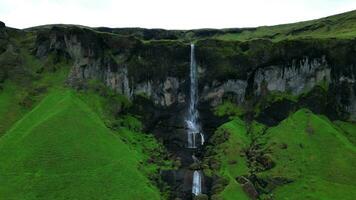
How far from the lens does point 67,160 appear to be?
10231cm

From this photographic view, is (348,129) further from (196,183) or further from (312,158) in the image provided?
(196,183)

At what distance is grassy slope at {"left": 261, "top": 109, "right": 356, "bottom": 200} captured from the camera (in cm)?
10400

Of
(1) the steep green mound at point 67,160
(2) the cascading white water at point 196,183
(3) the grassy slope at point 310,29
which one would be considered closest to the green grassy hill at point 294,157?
(2) the cascading white water at point 196,183

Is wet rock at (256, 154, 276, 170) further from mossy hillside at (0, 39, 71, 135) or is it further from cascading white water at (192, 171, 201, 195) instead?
mossy hillside at (0, 39, 71, 135)

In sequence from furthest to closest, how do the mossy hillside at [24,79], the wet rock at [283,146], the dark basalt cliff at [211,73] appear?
the dark basalt cliff at [211,73] → the mossy hillside at [24,79] → the wet rock at [283,146]

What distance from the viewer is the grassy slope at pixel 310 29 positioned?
156 metres

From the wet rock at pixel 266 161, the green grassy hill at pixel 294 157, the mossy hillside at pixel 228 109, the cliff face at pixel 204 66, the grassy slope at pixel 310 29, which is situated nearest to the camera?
the green grassy hill at pixel 294 157

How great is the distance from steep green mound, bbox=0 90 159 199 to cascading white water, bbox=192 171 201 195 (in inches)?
352

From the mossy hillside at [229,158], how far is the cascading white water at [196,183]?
1.89 meters

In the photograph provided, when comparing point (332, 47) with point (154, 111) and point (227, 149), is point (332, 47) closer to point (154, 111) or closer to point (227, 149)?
point (227, 149)

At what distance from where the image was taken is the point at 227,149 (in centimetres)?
11838

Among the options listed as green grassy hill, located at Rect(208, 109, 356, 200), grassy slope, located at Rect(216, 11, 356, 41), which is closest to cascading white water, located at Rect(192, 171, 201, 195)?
green grassy hill, located at Rect(208, 109, 356, 200)

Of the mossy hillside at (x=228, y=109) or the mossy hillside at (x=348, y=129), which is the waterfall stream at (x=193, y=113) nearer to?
the mossy hillside at (x=228, y=109)

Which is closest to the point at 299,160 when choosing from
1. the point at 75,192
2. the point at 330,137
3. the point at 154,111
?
the point at 330,137
